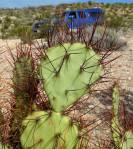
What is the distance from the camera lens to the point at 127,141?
3410 millimetres

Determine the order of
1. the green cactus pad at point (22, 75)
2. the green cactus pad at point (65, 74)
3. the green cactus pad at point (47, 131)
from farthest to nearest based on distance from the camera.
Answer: the green cactus pad at point (22, 75) < the green cactus pad at point (65, 74) < the green cactus pad at point (47, 131)

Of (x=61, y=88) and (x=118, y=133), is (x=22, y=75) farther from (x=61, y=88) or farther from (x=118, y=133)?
(x=118, y=133)

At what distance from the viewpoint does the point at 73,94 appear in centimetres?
307

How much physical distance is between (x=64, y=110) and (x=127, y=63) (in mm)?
8451

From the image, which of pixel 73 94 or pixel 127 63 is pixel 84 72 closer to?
pixel 73 94

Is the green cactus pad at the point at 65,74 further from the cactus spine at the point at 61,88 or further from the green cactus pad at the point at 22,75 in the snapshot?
the green cactus pad at the point at 22,75

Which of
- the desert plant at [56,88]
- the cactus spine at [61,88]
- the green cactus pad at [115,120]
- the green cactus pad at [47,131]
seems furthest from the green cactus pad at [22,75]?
the green cactus pad at [115,120]

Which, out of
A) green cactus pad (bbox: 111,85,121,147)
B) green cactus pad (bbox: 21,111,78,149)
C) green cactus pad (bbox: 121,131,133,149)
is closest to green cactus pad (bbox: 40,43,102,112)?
green cactus pad (bbox: 21,111,78,149)

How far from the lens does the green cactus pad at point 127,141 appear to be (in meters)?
3.40

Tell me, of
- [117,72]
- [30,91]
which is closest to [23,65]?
[30,91]

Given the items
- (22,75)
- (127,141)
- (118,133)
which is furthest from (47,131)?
(118,133)

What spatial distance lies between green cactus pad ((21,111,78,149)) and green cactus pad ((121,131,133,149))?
537mm

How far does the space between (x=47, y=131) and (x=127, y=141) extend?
0.68m

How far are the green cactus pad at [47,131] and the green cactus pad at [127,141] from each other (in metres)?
0.54
